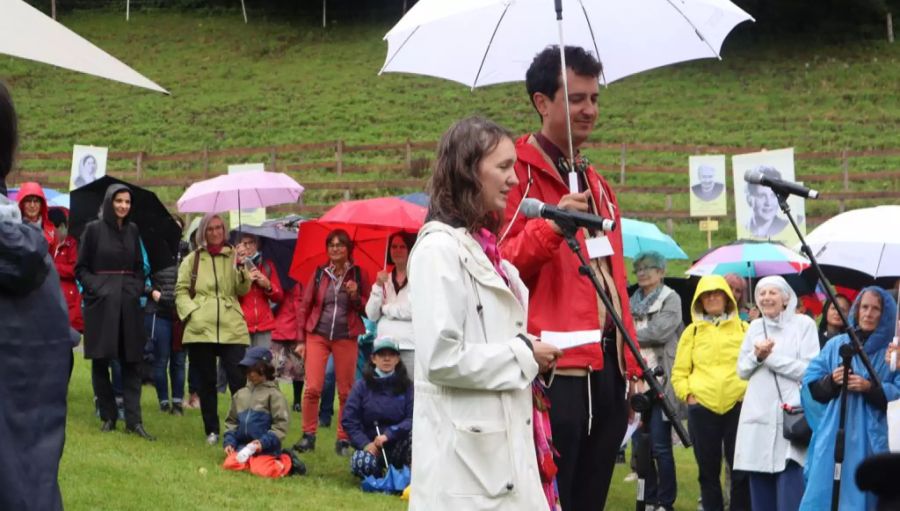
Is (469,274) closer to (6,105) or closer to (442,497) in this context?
(442,497)

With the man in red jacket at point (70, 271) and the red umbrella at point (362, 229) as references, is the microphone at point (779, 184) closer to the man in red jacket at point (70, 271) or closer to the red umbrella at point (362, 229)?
the red umbrella at point (362, 229)

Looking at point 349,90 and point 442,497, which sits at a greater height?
point 349,90

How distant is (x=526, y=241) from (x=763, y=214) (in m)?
12.5

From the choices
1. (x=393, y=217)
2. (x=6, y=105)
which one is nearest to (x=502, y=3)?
(x=6, y=105)

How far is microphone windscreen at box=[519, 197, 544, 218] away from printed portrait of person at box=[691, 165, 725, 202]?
1759 centimetres

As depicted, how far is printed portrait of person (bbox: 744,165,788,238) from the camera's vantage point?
1670 cm

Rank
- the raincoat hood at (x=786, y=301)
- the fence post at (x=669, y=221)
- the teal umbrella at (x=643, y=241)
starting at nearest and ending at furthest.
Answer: the raincoat hood at (x=786, y=301)
the teal umbrella at (x=643, y=241)
the fence post at (x=669, y=221)

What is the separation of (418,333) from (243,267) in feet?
28.6

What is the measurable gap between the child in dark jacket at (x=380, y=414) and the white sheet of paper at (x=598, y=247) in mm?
6422

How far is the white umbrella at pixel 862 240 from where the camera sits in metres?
8.43

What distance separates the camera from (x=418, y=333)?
443 cm

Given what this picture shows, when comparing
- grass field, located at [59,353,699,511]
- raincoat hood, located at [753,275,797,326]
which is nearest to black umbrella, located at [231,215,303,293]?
grass field, located at [59,353,699,511]

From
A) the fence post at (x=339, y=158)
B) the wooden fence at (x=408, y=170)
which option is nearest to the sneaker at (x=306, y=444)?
the wooden fence at (x=408, y=170)

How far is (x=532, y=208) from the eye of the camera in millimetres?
4867
